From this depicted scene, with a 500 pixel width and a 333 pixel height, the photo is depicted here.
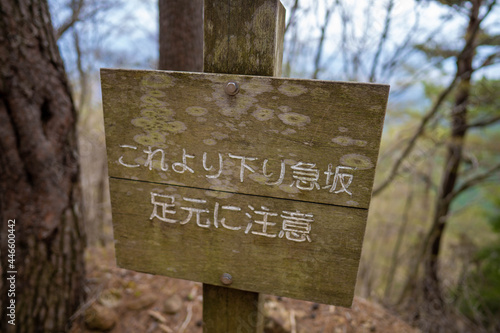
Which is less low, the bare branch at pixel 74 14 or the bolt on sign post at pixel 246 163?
the bare branch at pixel 74 14

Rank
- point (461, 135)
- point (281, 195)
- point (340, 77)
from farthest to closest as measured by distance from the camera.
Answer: point (461, 135) < point (340, 77) < point (281, 195)

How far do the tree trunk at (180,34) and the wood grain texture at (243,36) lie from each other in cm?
106

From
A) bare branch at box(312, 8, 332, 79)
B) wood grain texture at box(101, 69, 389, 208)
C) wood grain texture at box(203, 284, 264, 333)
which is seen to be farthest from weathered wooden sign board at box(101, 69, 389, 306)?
bare branch at box(312, 8, 332, 79)

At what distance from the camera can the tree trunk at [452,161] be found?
11.9ft

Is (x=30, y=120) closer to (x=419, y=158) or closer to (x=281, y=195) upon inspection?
(x=281, y=195)

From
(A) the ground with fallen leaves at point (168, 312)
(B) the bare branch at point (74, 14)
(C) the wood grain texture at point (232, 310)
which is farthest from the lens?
(B) the bare branch at point (74, 14)

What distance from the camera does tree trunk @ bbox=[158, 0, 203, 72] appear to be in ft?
6.68

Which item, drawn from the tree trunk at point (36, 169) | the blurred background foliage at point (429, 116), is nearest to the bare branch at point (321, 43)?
the blurred background foliage at point (429, 116)

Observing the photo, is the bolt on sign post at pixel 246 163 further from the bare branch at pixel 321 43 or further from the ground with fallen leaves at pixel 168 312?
the bare branch at pixel 321 43

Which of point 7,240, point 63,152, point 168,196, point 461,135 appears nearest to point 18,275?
point 7,240

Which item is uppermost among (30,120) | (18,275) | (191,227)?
(30,120)

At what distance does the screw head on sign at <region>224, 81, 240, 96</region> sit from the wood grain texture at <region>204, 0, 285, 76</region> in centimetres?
10

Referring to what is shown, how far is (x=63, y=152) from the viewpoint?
207 cm

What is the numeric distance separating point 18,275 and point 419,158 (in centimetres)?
453
